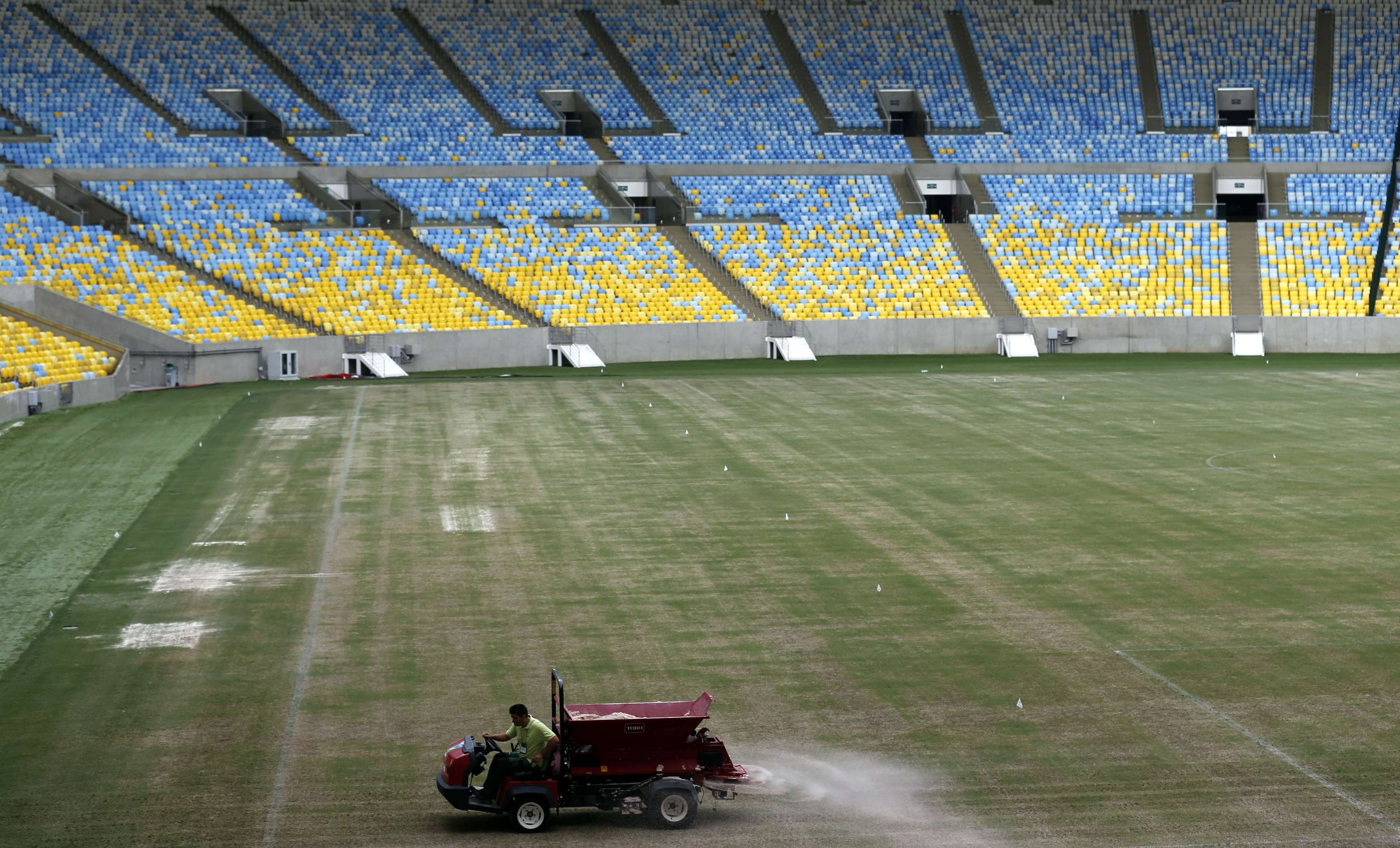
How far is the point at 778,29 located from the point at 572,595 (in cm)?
5825

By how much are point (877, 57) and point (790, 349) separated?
879 inches

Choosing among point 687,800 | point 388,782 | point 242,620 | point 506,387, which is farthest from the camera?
point 506,387

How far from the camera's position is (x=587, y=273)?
60.0m

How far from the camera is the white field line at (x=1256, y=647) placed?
16875 millimetres

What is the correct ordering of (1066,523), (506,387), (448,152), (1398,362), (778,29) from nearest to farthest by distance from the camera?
(1066,523) < (506,387) < (1398,362) < (448,152) < (778,29)

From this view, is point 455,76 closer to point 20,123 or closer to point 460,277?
point 460,277

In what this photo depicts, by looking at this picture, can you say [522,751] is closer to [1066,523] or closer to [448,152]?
[1066,523]

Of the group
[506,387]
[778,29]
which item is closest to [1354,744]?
Answer: [506,387]

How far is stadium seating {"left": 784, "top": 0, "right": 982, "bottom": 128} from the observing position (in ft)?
233

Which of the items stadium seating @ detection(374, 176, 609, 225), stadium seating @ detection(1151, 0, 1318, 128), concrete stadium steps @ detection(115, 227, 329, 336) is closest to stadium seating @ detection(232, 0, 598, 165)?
stadium seating @ detection(374, 176, 609, 225)

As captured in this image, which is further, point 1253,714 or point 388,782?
point 1253,714

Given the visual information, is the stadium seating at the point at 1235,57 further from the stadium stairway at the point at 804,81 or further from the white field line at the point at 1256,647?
the white field line at the point at 1256,647

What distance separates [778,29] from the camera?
74.1m

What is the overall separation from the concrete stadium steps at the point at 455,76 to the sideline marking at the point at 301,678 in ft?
133
